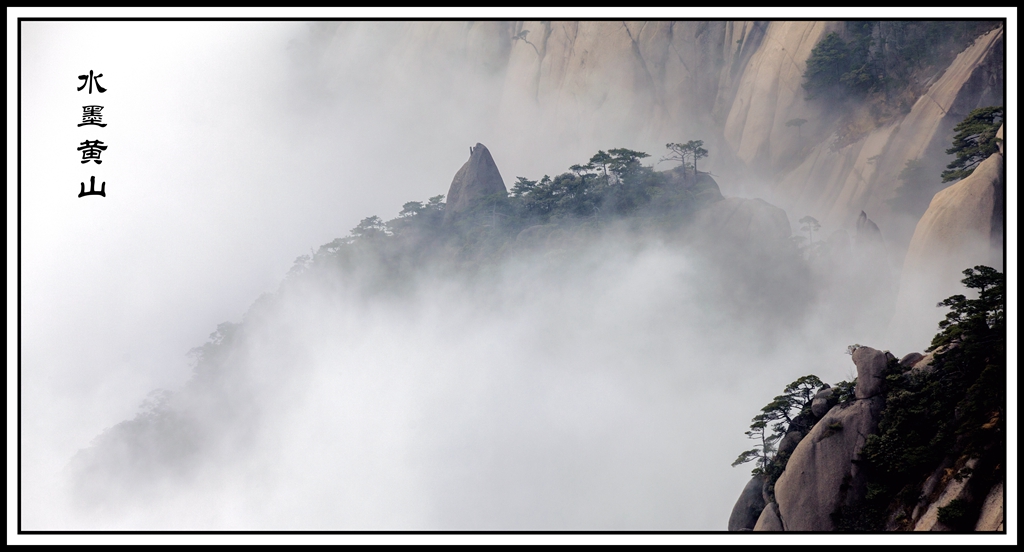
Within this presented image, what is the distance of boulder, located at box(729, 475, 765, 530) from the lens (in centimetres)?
1330

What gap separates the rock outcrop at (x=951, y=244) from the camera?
558 inches

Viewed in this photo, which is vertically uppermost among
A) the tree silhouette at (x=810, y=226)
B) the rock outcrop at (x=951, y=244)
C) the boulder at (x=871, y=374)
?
the tree silhouette at (x=810, y=226)

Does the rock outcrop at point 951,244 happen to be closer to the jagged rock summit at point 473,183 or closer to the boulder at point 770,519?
the boulder at point 770,519

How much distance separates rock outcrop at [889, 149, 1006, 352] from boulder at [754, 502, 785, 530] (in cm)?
570

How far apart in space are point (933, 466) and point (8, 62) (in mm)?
15863

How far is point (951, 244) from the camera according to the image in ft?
48.6

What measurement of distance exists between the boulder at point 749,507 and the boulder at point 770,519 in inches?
14.1

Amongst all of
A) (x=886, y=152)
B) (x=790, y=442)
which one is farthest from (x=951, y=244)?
(x=886, y=152)

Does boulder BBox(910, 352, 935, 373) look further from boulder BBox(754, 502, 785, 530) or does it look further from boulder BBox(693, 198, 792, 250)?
boulder BBox(693, 198, 792, 250)

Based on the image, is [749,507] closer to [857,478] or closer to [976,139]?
[857,478]

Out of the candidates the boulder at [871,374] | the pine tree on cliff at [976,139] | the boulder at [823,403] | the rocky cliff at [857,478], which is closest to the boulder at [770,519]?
the rocky cliff at [857,478]

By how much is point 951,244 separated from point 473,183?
14.6m

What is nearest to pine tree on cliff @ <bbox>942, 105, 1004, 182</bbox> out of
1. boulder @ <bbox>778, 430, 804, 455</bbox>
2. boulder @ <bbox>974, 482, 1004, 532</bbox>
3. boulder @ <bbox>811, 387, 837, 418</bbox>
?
boulder @ <bbox>811, 387, 837, 418</bbox>
